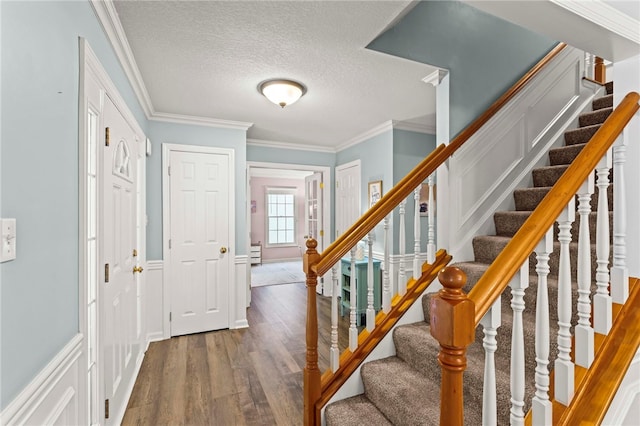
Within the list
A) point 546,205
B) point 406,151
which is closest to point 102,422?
point 546,205

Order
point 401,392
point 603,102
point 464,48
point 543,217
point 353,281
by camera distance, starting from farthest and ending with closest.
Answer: point 603,102 → point 464,48 → point 353,281 → point 401,392 → point 543,217

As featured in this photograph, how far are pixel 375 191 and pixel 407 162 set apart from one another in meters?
0.55

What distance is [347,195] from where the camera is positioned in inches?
182

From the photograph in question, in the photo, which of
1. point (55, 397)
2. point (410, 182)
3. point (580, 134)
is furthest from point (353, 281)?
point (580, 134)

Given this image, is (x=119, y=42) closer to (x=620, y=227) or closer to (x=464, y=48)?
(x=464, y=48)

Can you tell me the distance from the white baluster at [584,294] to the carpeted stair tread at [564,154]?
1584 millimetres

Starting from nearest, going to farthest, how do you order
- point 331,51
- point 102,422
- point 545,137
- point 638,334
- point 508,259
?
point 508,259 → point 638,334 → point 102,422 → point 331,51 → point 545,137

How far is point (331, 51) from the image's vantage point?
6.79 feet

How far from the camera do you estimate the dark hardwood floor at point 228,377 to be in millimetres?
2066

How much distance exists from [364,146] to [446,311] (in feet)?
11.9

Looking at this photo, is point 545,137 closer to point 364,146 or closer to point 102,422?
point 364,146

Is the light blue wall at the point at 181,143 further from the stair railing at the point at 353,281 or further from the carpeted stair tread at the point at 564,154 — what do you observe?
the carpeted stair tread at the point at 564,154

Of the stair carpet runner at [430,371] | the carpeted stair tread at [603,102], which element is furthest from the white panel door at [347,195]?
the carpeted stair tread at [603,102]

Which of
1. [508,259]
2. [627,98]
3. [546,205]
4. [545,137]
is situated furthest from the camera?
[545,137]
